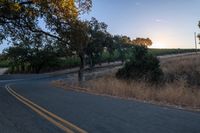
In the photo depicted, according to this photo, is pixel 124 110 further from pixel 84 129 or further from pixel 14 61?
pixel 14 61

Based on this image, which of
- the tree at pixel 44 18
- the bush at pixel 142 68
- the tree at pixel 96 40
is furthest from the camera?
the tree at pixel 96 40

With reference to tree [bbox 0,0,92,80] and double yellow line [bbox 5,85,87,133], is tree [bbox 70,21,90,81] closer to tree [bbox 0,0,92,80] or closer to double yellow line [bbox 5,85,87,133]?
tree [bbox 0,0,92,80]

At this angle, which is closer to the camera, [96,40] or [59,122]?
[59,122]

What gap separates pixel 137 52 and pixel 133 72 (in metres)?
2.39

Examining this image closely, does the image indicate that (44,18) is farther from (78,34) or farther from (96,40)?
(96,40)

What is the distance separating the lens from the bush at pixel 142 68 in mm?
30062

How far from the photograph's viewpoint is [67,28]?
27109mm

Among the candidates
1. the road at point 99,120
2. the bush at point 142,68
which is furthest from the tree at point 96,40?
the road at point 99,120

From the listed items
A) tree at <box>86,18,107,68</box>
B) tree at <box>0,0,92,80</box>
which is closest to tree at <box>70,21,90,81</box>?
tree at <box>0,0,92,80</box>

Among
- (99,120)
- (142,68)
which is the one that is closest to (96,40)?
(142,68)

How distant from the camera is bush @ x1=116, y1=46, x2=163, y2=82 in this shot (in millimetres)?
30062

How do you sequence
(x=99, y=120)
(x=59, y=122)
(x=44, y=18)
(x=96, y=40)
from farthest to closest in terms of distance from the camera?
(x=96, y=40) → (x=44, y=18) → (x=99, y=120) → (x=59, y=122)

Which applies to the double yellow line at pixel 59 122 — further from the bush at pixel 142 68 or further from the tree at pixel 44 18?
the bush at pixel 142 68

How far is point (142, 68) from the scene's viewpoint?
30922mm
